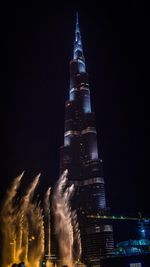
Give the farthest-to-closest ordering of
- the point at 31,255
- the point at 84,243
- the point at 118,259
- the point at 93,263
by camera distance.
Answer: the point at 84,243 → the point at 93,263 → the point at 31,255 → the point at 118,259

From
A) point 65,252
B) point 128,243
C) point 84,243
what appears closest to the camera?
point 65,252

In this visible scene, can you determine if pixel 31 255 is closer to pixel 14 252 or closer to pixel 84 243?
pixel 14 252

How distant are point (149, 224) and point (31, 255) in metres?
115

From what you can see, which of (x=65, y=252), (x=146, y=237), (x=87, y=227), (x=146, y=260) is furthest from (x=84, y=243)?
(x=146, y=260)

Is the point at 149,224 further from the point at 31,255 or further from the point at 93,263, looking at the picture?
the point at 31,255

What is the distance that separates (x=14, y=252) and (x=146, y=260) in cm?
3398

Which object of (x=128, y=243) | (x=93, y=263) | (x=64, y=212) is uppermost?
(x=64, y=212)

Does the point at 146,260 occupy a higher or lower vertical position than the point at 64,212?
lower

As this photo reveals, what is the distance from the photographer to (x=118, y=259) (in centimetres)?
8781

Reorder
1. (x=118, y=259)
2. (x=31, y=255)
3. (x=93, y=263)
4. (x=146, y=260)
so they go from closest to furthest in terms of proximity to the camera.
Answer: (x=146, y=260), (x=118, y=259), (x=31, y=255), (x=93, y=263)

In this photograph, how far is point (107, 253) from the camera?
185125 mm

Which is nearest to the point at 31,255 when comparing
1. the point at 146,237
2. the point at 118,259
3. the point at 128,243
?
the point at 118,259

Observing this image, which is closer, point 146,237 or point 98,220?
point 146,237

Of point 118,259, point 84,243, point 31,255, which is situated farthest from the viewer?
point 84,243
